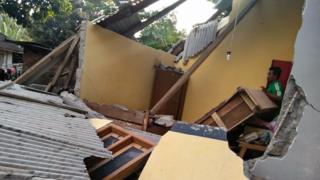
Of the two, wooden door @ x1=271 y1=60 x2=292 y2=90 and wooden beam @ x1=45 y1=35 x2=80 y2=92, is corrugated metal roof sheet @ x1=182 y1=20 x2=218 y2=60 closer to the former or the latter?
wooden door @ x1=271 y1=60 x2=292 y2=90

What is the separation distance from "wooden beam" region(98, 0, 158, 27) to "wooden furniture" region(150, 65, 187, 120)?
2.88m

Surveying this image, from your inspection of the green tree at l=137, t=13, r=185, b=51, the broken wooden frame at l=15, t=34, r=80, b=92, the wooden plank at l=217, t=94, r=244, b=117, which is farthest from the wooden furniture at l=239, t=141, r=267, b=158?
the green tree at l=137, t=13, r=185, b=51

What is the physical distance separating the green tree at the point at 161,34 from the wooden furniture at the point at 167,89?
644cm

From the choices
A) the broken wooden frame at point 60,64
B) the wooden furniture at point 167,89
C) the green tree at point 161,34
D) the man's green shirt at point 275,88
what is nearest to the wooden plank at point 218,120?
the man's green shirt at point 275,88

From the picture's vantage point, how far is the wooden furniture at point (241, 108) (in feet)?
12.8

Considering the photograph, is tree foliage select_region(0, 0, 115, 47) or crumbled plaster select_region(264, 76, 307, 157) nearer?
crumbled plaster select_region(264, 76, 307, 157)

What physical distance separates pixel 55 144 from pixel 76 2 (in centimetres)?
1821

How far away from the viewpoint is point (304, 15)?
2.42m

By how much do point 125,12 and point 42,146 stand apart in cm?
455

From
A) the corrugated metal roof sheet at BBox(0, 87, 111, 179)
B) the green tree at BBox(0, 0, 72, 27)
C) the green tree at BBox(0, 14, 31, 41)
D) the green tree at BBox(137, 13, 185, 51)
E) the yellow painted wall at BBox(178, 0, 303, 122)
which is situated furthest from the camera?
the green tree at BBox(0, 14, 31, 41)

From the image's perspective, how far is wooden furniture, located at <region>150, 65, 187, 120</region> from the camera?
845cm

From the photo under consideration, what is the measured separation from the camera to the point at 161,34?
17.5 metres

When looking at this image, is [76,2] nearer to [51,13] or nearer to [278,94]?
[51,13]

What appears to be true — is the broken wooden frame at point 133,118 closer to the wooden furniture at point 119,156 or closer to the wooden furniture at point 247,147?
the wooden furniture at point 247,147
